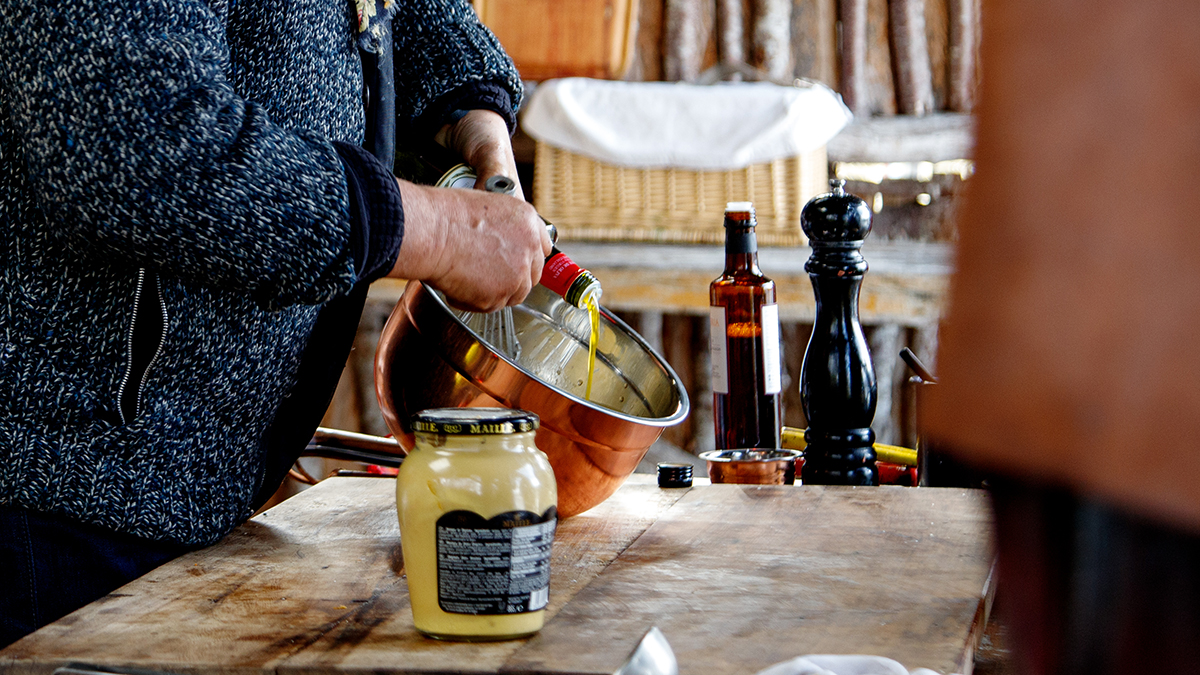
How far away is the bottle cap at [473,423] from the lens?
786 millimetres

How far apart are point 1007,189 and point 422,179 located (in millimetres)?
1507

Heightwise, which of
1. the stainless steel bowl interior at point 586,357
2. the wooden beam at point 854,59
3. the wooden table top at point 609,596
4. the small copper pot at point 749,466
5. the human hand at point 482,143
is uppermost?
the wooden beam at point 854,59

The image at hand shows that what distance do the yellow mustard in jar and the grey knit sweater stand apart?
0.85 ft

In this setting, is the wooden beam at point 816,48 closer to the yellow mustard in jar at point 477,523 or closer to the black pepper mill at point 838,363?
the black pepper mill at point 838,363

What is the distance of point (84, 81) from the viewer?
2.92 ft

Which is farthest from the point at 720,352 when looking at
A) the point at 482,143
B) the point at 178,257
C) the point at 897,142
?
the point at 897,142

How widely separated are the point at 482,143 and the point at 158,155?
657mm

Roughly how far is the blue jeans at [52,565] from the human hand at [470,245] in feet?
1.35

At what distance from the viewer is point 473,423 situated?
79 centimetres

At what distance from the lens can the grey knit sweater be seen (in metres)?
0.90

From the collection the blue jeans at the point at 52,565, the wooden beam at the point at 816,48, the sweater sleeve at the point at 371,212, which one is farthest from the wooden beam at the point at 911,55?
the blue jeans at the point at 52,565

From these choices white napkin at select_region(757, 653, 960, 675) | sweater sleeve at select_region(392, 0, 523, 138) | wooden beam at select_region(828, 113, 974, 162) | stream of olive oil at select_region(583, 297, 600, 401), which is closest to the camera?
white napkin at select_region(757, 653, 960, 675)

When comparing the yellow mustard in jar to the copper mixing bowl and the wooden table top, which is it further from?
the copper mixing bowl

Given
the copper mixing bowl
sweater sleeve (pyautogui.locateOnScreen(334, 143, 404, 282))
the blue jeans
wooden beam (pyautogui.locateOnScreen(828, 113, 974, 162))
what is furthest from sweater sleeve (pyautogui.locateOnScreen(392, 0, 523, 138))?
wooden beam (pyautogui.locateOnScreen(828, 113, 974, 162))
